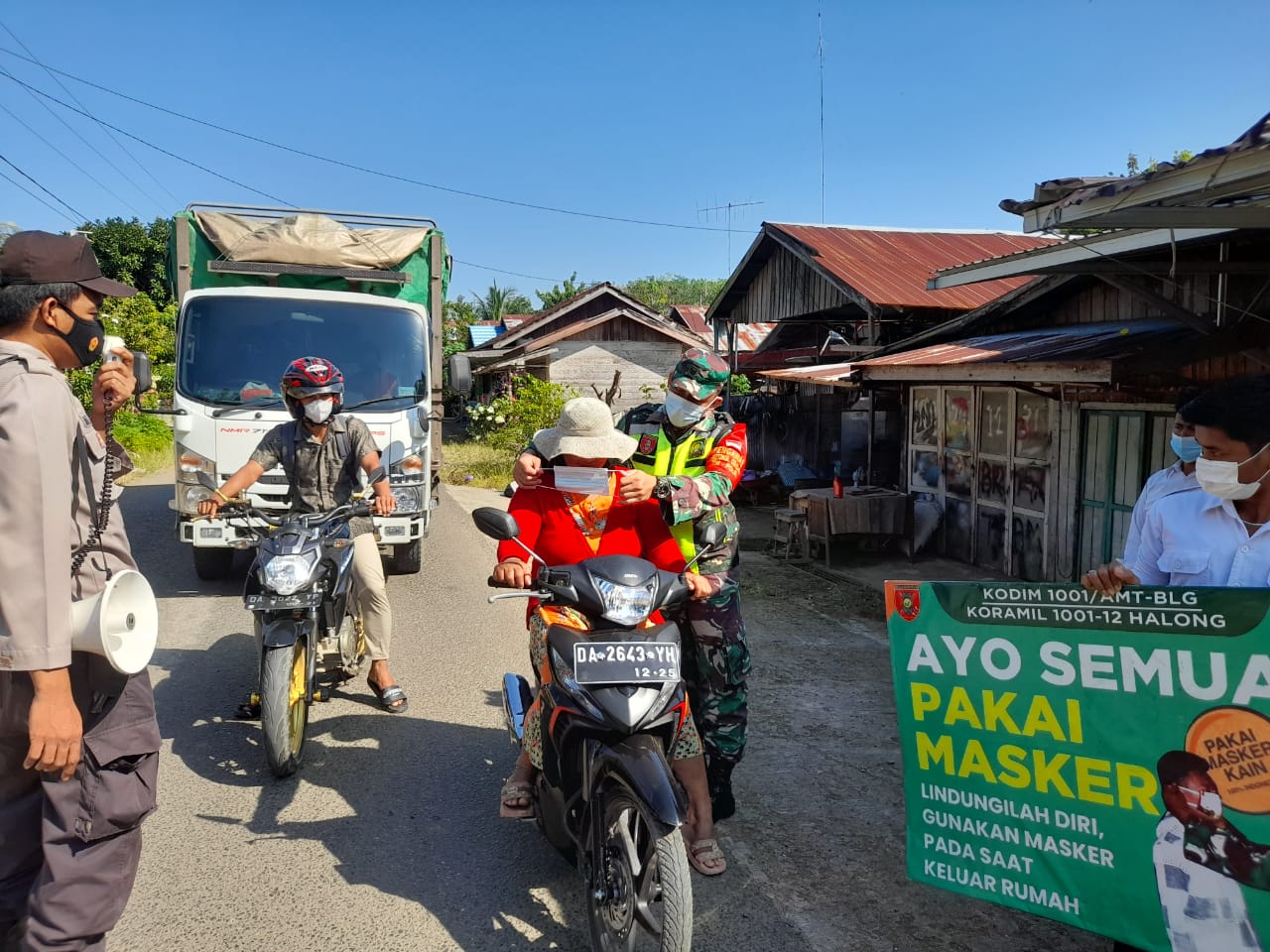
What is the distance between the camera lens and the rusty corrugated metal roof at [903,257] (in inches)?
466

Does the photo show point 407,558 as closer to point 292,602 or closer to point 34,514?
point 292,602

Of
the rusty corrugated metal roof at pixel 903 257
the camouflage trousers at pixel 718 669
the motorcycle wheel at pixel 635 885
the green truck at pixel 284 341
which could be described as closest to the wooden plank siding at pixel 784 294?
the rusty corrugated metal roof at pixel 903 257

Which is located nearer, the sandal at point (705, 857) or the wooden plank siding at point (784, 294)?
the sandal at point (705, 857)

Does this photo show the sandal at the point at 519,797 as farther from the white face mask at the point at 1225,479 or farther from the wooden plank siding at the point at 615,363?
the wooden plank siding at the point at 615,363

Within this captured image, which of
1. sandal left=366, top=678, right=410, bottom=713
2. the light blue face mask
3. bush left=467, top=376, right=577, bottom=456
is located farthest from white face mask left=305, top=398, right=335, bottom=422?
bush left=467, top=376, right=577, bottom=456

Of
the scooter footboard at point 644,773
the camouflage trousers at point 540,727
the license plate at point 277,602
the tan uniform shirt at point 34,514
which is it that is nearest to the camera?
the tan uniform shirt at point 34,514

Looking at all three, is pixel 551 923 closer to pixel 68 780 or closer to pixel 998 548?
pixel 68 780

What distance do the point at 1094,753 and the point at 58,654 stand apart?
2752 mm

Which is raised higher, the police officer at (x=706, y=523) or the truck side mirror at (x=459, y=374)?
the truck side mirror at (x=459, y=374)

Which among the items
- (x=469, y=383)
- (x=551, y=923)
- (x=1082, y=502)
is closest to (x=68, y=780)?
(x=551, y=923)

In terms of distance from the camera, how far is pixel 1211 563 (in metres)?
2.70

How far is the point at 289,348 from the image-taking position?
784cm

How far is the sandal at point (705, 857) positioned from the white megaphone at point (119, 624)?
208 cm

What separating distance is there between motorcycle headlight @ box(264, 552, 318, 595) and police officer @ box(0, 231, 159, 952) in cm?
177
